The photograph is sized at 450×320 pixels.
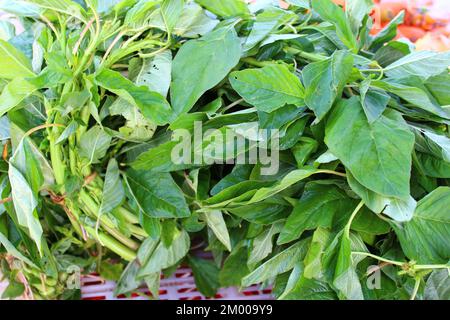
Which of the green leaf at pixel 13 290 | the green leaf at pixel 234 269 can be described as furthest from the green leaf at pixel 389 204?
the green leaf at pixel 13 290

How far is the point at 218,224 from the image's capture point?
58 centimetres

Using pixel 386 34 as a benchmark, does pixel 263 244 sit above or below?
below

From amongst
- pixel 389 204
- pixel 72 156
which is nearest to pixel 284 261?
pixel 389 204

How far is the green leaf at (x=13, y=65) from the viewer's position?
0.53 m

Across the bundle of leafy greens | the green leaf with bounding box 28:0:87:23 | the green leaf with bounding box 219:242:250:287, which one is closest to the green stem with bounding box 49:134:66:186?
the bundle of leafy greens

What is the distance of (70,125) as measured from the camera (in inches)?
20.6

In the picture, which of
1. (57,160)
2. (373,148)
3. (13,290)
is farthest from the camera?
(13,290)

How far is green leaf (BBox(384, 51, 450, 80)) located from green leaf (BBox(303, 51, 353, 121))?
3.2 inches

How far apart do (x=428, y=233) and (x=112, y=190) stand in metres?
0.31

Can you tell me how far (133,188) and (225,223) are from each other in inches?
4.2

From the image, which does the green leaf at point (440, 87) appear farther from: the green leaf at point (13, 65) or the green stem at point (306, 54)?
the green leaf at point (13, 65)

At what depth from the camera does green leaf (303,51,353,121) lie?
0.48 metres

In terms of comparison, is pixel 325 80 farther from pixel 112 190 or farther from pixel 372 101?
pixel 112 190
